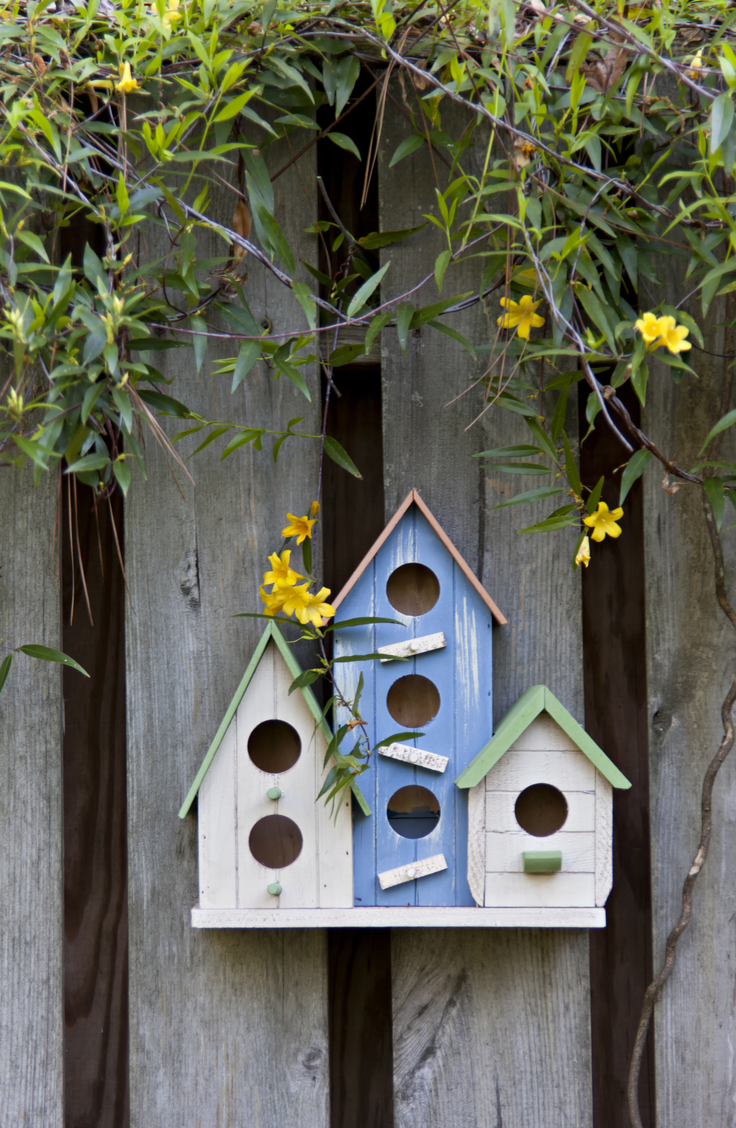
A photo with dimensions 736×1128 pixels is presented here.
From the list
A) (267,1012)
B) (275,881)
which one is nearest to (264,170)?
(275,881)

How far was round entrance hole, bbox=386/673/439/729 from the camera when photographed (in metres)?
1.31

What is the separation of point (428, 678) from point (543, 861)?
0.98 feet

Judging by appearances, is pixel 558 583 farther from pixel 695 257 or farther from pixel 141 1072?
pixel 141 1072

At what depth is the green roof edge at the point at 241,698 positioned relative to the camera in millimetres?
1208

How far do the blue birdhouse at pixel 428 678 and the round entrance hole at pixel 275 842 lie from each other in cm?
14

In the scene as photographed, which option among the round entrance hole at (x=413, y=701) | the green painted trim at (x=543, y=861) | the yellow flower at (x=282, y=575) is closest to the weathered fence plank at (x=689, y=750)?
the green painted trim at (x=543, y=861)

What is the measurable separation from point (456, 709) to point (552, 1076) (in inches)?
24.1

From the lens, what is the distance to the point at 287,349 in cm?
118

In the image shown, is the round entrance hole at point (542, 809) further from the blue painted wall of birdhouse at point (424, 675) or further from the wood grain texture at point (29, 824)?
the wood grain texture at point (29, 824)

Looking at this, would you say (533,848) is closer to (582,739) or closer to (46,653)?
(582,739)

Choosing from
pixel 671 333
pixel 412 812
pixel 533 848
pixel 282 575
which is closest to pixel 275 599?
pixel 282 575

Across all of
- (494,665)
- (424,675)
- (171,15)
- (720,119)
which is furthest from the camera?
(494,665)

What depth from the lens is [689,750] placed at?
4.43 feet

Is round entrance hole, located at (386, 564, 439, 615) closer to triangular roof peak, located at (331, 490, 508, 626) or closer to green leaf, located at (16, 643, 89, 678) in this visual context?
triangular roof peak, located at (331, 490, 508, 626)
